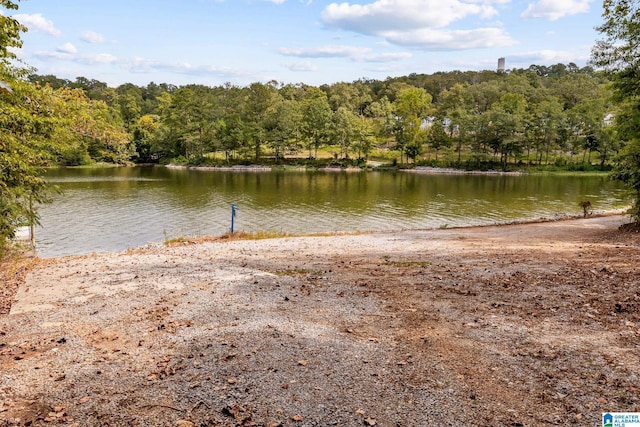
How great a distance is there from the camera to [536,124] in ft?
234

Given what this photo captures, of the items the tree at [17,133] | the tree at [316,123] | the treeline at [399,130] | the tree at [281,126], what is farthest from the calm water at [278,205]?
the tree at [316,123]

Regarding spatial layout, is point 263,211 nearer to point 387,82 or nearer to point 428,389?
point 428,389

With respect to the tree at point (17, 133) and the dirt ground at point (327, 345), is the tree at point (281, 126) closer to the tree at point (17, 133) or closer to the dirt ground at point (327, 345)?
the tree at point (17, 133)

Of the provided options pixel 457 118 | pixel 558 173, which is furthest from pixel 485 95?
pixel 558 173

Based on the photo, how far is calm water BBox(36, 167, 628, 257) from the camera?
2600 centimetres

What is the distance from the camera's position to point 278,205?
3556cm

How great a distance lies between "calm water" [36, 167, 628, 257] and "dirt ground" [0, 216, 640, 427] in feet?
46.3

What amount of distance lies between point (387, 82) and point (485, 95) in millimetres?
43919

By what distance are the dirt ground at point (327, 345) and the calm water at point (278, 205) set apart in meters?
14.1

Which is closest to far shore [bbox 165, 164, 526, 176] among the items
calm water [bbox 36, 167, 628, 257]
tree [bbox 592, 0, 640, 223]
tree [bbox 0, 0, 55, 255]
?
calm water [bbox 36, 167, 628, 257]

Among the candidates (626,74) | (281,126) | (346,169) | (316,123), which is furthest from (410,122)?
(626,74)


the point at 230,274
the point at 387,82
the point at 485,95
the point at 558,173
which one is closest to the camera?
the point at 230,274

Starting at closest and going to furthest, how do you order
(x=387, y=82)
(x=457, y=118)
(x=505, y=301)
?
(x=505, y=301) < (x=457, y=118) < (x=387, y=82)

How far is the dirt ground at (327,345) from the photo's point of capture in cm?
498
